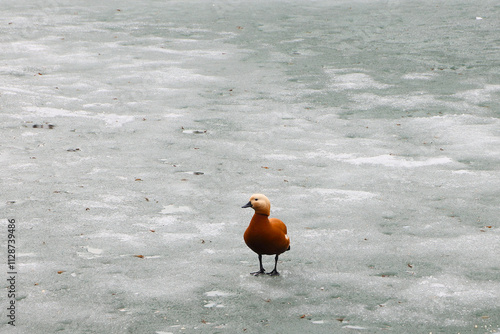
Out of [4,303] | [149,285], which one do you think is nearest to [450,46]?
[149,285]

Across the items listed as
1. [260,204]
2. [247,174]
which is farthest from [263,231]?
[247,174]

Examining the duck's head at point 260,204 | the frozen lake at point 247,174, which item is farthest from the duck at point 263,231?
the frozen lake at point 247,174

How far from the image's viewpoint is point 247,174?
9.19 meters

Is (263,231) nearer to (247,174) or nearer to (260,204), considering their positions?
(260,204)

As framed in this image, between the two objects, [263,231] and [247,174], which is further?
[247,174]

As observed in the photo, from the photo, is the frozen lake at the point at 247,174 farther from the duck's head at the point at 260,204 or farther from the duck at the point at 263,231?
the duck's head at the point at 260,204

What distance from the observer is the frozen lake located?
5836mm

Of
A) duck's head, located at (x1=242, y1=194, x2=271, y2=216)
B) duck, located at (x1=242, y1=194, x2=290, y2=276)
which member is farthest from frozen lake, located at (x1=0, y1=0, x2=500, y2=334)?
duck's head, located at (x1=242, y1=194, x2=271, y2=216)

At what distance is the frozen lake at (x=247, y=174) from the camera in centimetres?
584

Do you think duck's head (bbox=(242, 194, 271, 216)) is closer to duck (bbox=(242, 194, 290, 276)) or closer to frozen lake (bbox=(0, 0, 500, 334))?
duck (bbox=(242, 194, 290, 276))

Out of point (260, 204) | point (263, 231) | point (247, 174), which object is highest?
point (260, 204)

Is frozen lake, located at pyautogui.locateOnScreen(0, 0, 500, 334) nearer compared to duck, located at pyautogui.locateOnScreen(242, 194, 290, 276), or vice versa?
frozen lake, located at pyautogui.locateOnScreen(0, 0, 500, 334)

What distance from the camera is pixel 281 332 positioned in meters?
5.38

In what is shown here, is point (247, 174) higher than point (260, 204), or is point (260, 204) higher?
point (260, 204)
